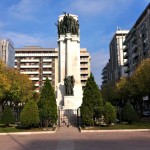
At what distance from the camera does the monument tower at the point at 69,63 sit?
1521 inches

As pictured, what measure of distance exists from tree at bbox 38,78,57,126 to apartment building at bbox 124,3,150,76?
189 feet

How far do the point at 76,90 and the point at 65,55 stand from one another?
5165mm

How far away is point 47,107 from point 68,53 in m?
10.9

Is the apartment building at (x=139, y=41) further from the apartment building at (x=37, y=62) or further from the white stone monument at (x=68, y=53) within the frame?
the white stone monument at (x=68, y=53)

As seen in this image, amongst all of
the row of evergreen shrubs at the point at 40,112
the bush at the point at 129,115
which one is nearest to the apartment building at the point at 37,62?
the bush at the point at 129,115

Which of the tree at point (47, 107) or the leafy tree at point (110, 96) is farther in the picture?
the leafy tree at point (110, 96)

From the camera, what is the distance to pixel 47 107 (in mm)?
32062

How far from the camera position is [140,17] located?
95562 mm

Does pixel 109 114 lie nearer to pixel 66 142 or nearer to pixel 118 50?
pixel 66 142

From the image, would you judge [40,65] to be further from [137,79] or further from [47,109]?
[47,109]

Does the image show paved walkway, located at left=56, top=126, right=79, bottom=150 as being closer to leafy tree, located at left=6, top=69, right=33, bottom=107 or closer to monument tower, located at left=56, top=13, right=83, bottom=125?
monument tower, located at left=56, top=13, right=83, bottom=125

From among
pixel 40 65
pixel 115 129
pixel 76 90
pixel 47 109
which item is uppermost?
pixel 40 65

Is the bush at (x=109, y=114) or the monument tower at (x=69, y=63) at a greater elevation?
the monument tower at (x=69, y=63)

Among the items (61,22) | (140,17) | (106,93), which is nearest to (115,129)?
(61,22)
